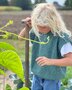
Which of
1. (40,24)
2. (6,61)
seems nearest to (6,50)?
(6,61)

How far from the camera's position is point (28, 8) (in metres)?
25.5

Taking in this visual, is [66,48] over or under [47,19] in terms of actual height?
under

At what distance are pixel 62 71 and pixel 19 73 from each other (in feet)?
5.36

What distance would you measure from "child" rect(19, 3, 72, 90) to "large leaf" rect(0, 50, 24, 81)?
3.42 ft

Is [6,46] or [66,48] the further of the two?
[66,48]

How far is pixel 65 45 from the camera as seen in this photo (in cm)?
227

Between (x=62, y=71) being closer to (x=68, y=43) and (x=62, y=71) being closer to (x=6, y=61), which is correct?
(x=68, y=43)

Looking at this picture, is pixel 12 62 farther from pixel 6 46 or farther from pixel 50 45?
pixel 50 45

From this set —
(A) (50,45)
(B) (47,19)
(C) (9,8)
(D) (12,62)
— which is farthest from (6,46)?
(C) (9,8)

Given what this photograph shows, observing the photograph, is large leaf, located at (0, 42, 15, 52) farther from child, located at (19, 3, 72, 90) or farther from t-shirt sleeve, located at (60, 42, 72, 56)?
t-shirt sleeve, located at (60, 42, 72, 56)

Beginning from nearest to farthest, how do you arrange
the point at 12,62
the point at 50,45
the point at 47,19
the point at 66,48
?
the point at 12,62 → the point at 47,19 → the point at 66,48 → the point at 50,45

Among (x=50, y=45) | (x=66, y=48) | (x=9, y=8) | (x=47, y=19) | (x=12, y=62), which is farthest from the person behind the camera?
(x=9, y=8)

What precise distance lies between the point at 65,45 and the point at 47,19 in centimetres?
21

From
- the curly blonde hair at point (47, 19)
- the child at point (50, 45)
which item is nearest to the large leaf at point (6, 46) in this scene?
the child at point (50, 45)
